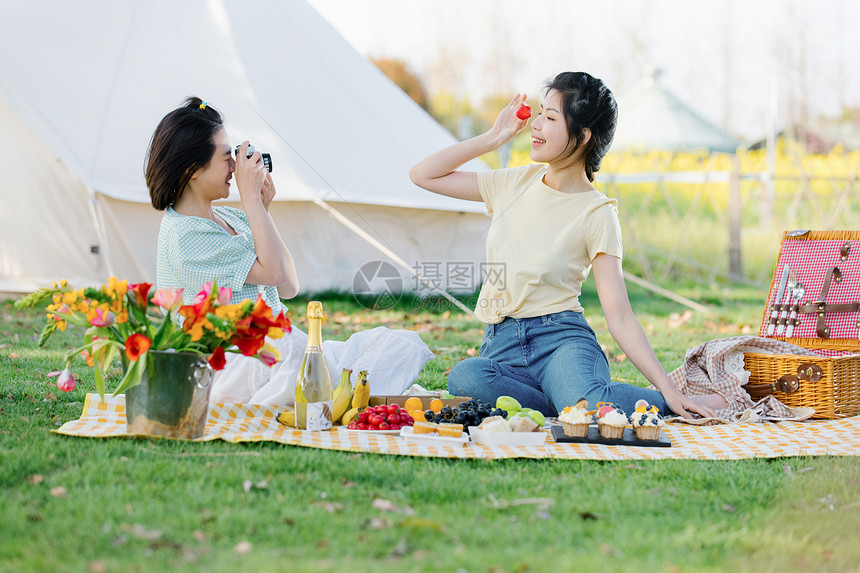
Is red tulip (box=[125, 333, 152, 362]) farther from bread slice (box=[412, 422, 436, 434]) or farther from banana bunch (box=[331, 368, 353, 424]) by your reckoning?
bread slice (box=[412, 422, 436, 434])

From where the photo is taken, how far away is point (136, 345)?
83.0 inches

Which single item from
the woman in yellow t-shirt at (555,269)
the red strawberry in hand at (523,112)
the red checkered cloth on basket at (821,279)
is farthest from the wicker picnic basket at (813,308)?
the red strawberry in hand at (523,112)

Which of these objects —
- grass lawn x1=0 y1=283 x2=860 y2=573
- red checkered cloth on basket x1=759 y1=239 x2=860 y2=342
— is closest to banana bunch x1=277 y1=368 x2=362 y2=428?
grass lawn x1=0 y1=283 x2=860 y2=573

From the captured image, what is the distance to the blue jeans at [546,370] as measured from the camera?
261cm

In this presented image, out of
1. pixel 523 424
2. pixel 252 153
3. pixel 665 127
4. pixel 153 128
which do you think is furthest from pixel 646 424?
pixel 665 127

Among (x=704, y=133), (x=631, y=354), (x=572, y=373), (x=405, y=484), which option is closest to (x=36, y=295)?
(x=405, y=484)

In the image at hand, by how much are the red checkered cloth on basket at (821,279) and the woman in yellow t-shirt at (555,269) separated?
0.76 meters

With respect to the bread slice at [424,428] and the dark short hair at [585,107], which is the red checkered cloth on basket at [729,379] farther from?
the bread slice at [424,428]

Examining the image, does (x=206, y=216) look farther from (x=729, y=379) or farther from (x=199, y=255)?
(x=729, y=379)

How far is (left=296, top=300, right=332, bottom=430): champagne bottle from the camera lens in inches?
95.5

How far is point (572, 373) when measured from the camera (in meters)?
2.61

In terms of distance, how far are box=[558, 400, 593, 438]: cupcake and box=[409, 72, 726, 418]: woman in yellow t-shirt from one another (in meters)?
0.16

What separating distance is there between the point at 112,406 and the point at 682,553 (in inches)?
65.0

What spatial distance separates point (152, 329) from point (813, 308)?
2.42 m
